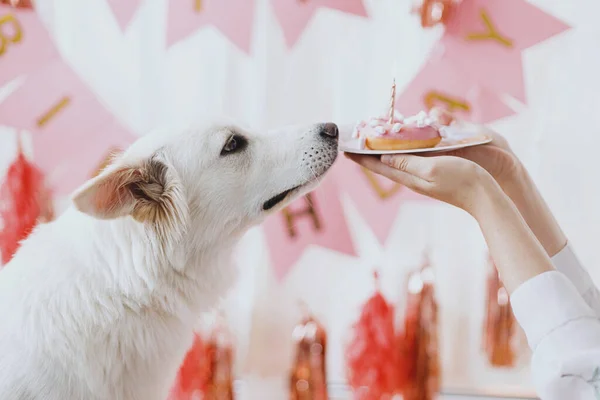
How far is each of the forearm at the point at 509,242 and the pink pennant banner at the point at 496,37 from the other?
2.77ft

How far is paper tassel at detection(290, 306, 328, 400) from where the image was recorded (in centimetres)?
179

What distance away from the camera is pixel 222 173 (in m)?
1.14

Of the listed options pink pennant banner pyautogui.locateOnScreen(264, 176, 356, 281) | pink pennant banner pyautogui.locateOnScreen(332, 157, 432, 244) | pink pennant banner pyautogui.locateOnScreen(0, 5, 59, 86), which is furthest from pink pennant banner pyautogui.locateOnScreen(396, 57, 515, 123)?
pink pennant banner pyautogui.locateOnScreen(0, 5, 59, 86)

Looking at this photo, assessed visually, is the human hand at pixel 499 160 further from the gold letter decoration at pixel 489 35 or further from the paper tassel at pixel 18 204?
the paper tassel at pixel 18 204

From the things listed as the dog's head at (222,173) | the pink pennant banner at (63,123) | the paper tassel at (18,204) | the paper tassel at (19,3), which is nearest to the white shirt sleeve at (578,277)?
the dog's head at (222,173)

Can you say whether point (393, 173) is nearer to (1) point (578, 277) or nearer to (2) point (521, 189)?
(2) point (521, 189)

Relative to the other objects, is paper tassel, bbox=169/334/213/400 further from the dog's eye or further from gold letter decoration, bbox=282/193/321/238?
the dog's eye

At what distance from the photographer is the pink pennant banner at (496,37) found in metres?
1.62

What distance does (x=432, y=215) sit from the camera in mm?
1740

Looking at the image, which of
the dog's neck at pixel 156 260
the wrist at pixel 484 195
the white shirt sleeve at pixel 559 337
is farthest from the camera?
the dog's neck at pixel 156 260

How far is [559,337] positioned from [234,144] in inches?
27.0

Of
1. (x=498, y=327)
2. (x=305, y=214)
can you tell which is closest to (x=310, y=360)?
(x=305, y=214)

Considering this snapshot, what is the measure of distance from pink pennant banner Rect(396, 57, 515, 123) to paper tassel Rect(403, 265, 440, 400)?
1.59 ft

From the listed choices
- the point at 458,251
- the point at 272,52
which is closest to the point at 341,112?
the point at 272,52
